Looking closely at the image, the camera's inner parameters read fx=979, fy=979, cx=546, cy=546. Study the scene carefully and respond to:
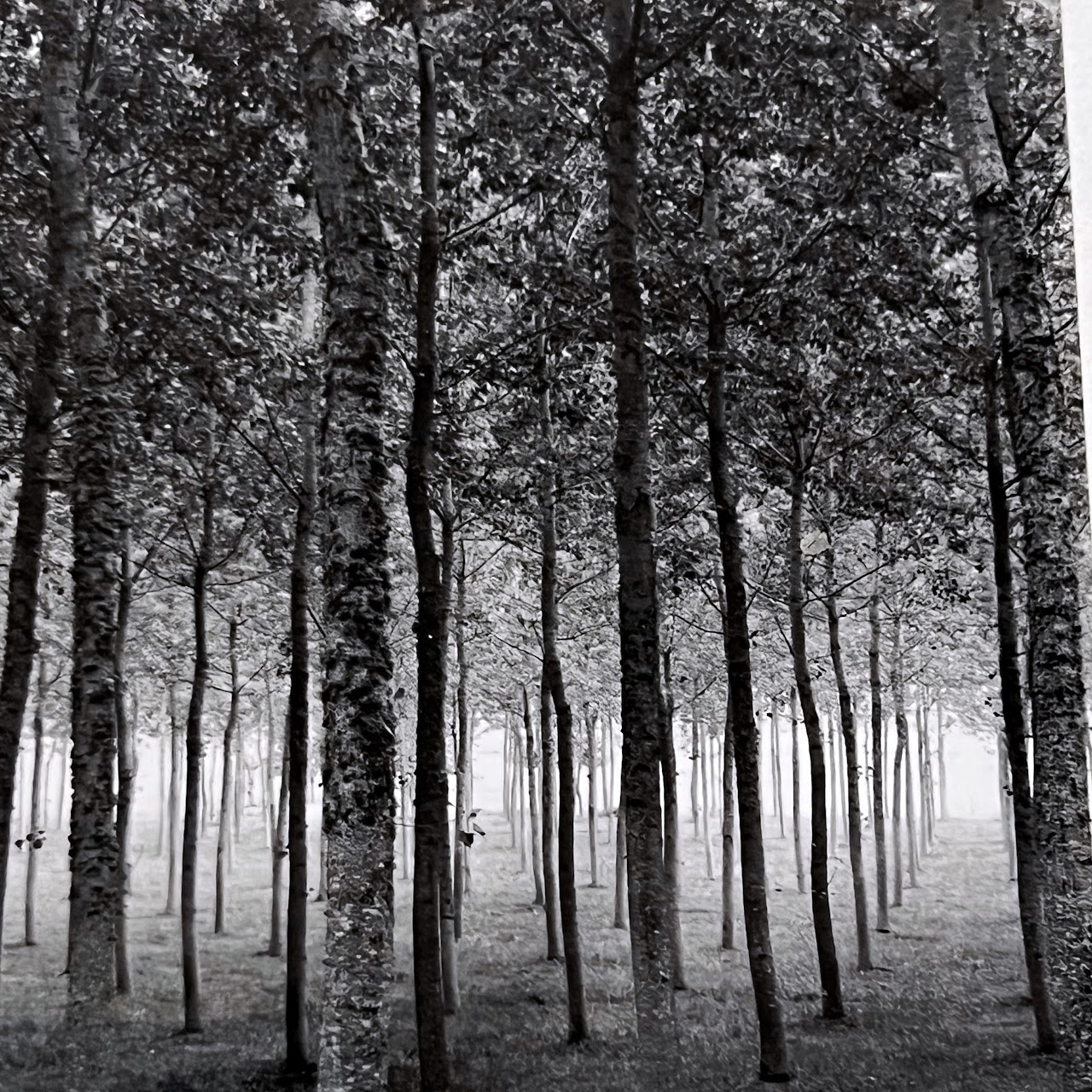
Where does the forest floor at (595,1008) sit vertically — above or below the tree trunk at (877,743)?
below

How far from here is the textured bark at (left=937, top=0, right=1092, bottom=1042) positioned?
18.8 feet

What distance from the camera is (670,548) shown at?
15500 mm

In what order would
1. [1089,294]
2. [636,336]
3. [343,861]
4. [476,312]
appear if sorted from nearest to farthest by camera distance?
[1089,294] < [343,861] < [636,336] < [476,312]

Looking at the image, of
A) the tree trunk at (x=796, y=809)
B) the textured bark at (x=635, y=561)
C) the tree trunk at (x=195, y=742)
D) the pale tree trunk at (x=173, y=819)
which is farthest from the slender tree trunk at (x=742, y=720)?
the pale tree trunk at (x=173, y=819)

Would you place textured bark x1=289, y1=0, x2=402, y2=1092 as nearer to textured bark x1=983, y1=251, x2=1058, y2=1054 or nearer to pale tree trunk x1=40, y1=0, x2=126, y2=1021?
pale tree trunk x1=40, y1=0, x2=126, y2=1021

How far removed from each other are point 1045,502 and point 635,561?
3314 mm

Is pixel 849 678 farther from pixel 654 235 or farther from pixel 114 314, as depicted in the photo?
pixel 114 314

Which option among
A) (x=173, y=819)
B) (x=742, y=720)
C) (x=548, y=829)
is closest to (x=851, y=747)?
(x=548, y=829)

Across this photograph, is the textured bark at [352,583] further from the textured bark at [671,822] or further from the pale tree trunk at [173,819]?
the pale tree trunk at [173,819]

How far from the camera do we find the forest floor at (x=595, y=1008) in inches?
361

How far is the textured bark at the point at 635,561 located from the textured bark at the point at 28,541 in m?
5.21

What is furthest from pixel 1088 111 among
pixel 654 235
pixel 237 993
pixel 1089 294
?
pixel 237 993

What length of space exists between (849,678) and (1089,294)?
30.1 metres

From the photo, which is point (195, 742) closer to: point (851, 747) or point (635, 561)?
point (635, 561)
